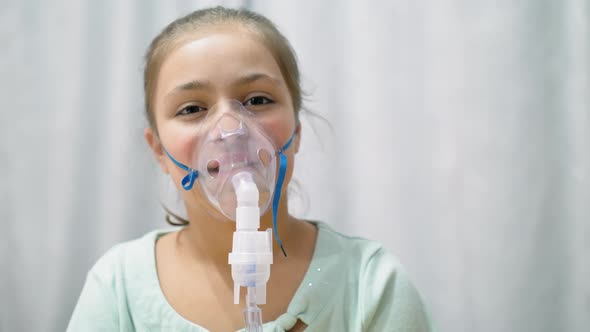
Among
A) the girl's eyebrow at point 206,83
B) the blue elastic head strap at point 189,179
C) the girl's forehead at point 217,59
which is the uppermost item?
the girl's forehead at point 217,59

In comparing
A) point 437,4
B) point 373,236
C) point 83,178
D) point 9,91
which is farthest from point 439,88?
point 9,91

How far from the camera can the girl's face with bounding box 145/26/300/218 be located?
827 mm

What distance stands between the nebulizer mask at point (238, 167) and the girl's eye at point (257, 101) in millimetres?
24

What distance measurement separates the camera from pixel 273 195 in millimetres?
802

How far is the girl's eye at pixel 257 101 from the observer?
2.80 feet

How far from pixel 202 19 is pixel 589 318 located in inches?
44.6

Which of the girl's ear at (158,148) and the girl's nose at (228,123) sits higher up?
the girl's nose at (228,123)

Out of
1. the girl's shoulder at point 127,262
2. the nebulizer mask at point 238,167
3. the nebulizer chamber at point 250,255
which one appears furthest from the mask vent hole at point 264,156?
the girl's shoulder at point 127,262

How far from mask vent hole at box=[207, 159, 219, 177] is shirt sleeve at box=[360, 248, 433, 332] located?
0.35 meters

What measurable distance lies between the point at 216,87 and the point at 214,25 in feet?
0.53

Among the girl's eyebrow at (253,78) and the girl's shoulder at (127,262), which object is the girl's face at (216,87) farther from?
the girl's shoulder at (127,262)

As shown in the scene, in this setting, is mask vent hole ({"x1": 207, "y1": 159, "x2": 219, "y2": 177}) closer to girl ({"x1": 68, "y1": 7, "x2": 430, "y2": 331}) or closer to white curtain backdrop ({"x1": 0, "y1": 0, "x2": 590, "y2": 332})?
girl ({"x1": 68, "y1": 7, "x2": 430, "y2": 331})

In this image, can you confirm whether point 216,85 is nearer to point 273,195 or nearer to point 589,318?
point 273,195

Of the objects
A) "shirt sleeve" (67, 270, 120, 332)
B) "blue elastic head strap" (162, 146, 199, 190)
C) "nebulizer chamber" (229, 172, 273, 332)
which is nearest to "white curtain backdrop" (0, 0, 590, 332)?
"shirt sleeve" (67, 270, 120, 332)
